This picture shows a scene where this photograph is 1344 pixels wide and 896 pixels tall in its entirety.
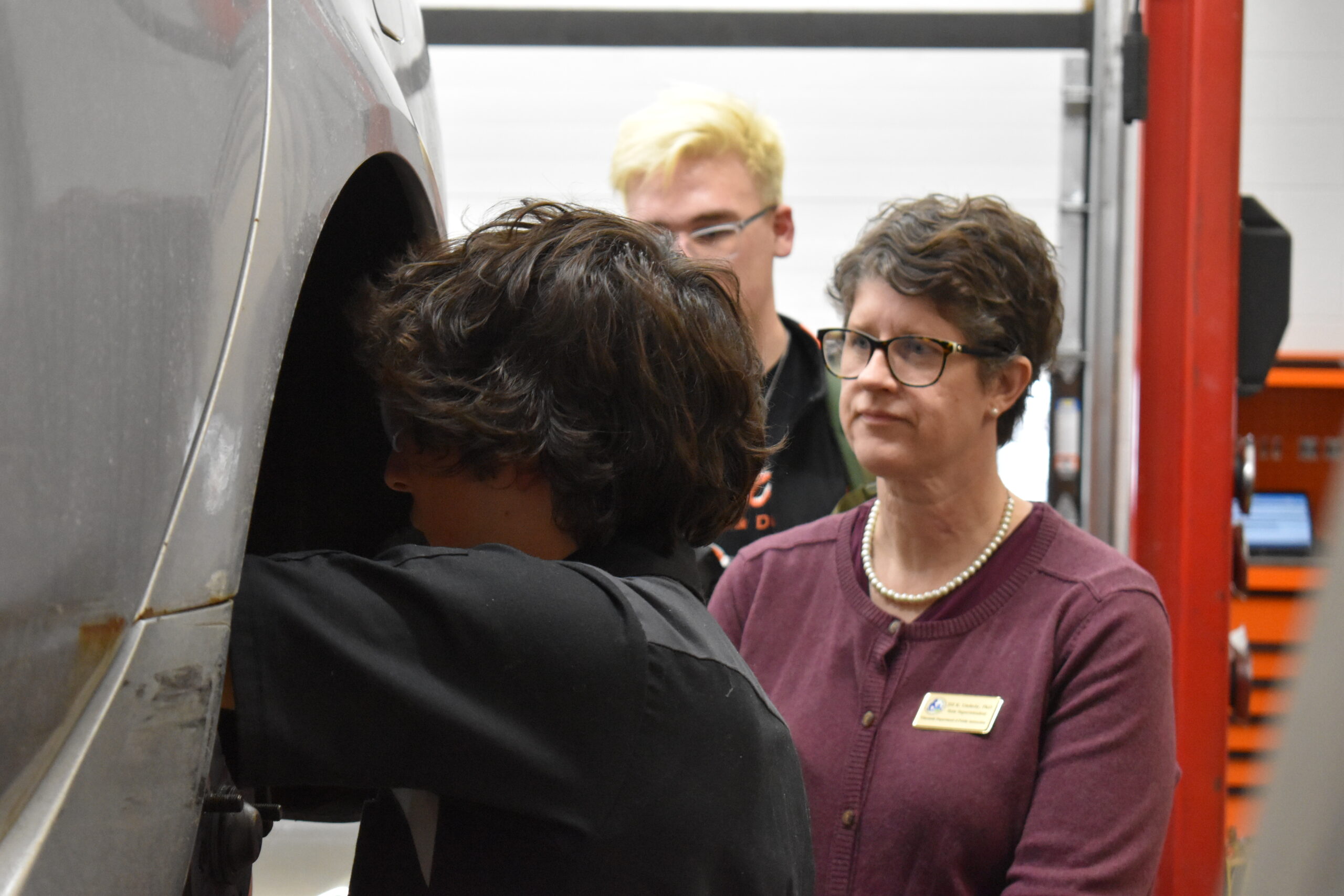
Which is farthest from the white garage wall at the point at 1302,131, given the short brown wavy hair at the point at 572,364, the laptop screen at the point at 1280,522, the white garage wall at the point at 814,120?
the short brown wavy hair at the point at 572,364

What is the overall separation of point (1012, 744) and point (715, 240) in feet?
3.19

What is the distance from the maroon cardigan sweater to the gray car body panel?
941 millimetres

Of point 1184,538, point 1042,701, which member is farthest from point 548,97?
point 1042,701

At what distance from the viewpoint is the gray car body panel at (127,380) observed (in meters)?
0.48

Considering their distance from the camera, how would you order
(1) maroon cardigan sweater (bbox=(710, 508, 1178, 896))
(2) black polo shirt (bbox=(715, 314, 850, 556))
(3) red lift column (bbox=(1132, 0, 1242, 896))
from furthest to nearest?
(3) red lift column (bbox=(1132, 0, 1242, 896)), (2) black polo shirt (bbox=(715, 314, 850, 556)), (1) maroon cardigan sweater (bbox=(710, 508, 1178, 896))

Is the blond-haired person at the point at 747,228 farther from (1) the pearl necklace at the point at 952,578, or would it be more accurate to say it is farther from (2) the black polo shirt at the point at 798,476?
(1) the pearl necklace at the point at 952,578

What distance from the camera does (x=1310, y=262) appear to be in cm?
420

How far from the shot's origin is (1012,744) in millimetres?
1366

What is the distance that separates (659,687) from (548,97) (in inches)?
114

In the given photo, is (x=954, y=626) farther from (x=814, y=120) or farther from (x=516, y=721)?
(x=814, y=120)

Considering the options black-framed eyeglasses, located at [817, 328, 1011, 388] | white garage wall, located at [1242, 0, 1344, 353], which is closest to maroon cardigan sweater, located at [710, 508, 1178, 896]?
black-framed eyeglasses, located at [817, 328, 1011, 388]

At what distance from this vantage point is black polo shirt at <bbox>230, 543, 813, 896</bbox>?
2.13 ft

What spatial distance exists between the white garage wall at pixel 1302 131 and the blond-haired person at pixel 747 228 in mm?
2462

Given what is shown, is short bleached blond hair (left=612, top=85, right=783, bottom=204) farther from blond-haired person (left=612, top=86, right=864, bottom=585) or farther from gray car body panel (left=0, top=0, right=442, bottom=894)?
gray car body panel (left=0, top=0, right=442, bottom=894)
